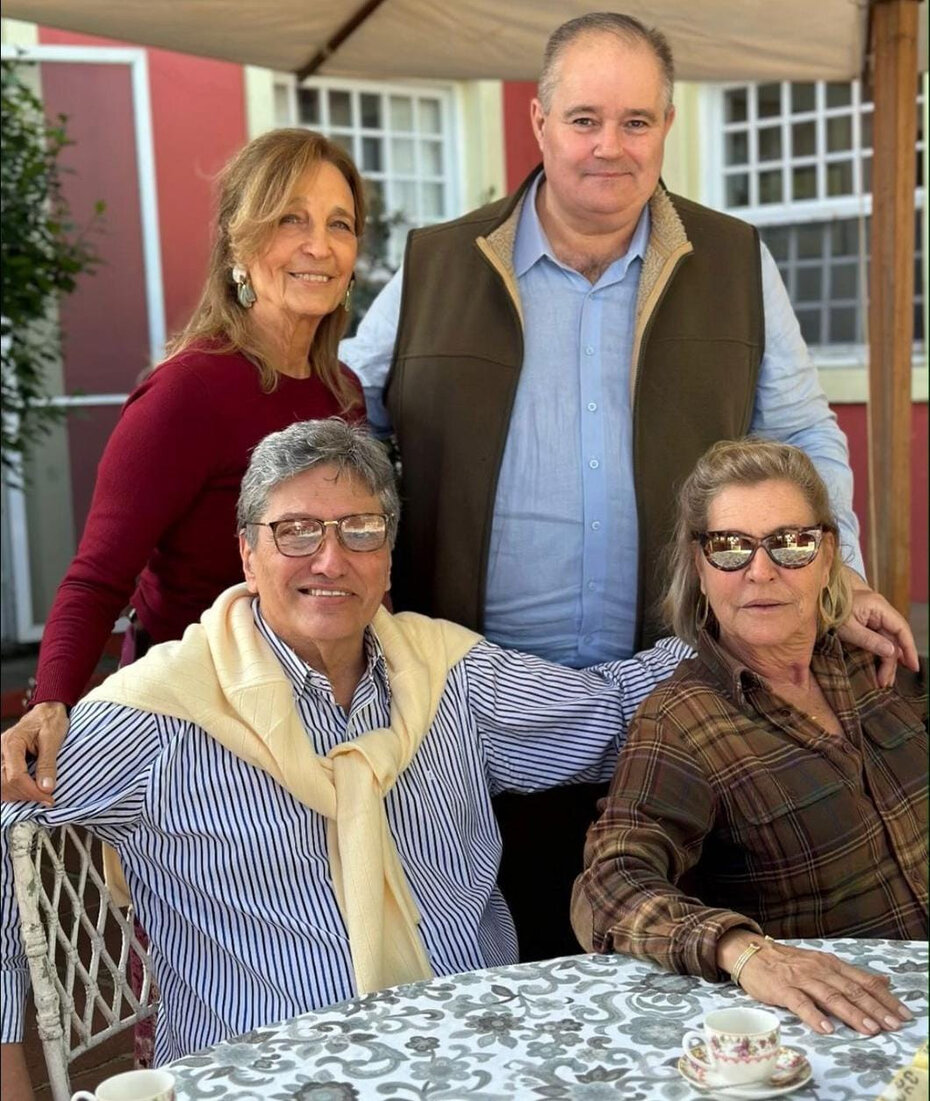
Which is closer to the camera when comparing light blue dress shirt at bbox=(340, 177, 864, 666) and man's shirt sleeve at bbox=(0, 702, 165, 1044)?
man's shirt sleeve at bbox=(0, 702, 165, 1044)

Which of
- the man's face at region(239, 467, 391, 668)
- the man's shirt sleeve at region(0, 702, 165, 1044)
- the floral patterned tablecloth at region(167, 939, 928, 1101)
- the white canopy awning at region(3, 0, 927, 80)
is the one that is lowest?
the floral patterned tablecloth at region(167, 939, 928, 1101)

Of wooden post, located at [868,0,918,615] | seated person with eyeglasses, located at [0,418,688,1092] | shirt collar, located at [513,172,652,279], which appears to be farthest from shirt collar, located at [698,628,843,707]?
wooden post, located at [868,0,918,615]

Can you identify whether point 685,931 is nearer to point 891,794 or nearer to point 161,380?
point 891,794

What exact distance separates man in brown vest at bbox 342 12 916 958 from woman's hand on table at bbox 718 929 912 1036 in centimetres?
90

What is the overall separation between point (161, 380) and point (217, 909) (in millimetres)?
911

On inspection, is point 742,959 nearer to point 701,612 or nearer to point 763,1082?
point 763,1082

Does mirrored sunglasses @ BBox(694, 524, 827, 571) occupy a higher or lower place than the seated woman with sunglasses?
higher

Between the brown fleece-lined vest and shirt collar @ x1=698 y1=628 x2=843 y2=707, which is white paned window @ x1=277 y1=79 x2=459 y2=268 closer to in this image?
the brown fleece-lined vest

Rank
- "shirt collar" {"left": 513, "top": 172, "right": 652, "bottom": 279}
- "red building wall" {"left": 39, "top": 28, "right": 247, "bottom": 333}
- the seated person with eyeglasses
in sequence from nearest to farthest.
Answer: the seated person with eyeglasses < "shirt collar" {"left": 513, "top": 172, "right": 652, "bottom": 279} < "red building wall" {"left": 39, "top": 28, "right": 247, "bottom": 333}

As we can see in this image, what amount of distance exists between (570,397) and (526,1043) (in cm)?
137

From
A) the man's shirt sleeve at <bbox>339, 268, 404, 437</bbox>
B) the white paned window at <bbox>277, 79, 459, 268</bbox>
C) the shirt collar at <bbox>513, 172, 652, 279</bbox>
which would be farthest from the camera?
the white paned window at <bbox>277, 79, 459, 268</bbox>

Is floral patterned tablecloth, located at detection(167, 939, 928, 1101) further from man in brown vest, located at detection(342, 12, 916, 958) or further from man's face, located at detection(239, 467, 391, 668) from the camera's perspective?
man in brown vest, located at detection(342, 12, 916, 958)

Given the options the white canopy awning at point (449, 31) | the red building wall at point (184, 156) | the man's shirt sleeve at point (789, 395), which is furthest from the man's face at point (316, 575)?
the red building wall at point (184, 156)

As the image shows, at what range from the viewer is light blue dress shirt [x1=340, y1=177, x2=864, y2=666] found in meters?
2.75
